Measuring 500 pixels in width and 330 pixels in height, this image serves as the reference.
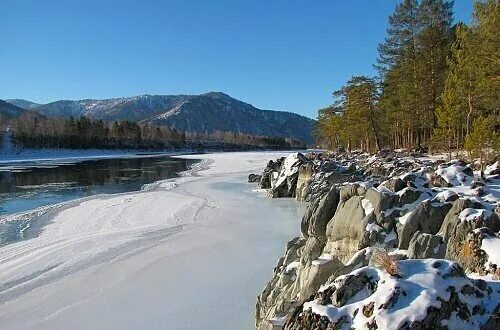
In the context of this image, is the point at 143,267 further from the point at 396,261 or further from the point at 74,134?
the point at 74,134

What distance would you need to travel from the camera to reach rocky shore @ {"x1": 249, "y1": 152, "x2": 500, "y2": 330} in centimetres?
589

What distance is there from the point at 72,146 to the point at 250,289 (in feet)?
437

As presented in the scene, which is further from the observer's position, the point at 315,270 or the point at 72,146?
the point at 72,146

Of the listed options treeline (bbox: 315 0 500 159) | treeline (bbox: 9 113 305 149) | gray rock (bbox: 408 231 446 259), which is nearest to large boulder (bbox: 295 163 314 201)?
treeline (bbox: 315 0 500 159)

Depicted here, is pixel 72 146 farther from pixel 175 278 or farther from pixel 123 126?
pixel 175 278

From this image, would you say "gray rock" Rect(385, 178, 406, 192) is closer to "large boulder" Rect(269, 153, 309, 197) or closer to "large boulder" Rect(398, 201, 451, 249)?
"large boulder" Rect(398, 201, 451, 249)

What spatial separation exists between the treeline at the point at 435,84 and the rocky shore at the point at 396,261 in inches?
414

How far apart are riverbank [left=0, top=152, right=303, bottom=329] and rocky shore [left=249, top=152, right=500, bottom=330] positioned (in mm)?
1988

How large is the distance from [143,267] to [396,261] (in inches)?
418

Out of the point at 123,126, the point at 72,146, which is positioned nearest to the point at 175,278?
the point at 72,146

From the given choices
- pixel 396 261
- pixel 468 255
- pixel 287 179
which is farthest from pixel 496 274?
pixel 287 179

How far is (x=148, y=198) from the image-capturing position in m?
30.6

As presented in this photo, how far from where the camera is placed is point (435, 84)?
36906 millimetres

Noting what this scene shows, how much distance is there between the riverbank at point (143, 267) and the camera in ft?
36.3
